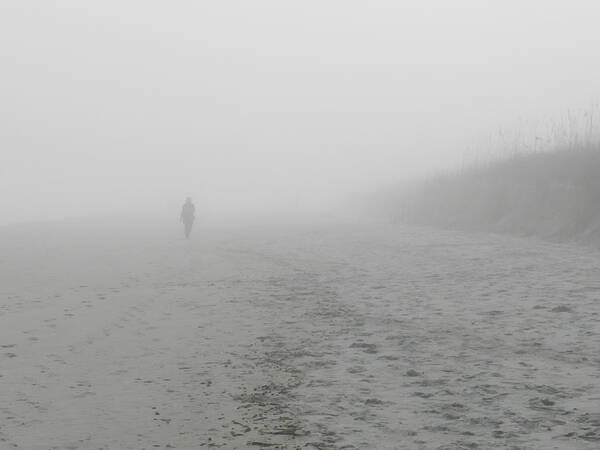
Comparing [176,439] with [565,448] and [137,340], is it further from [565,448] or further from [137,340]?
[137,340]

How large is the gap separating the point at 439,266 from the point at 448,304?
4396 millimetres

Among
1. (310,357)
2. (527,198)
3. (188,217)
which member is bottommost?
(310,357)

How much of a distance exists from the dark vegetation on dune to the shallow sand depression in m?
4.60

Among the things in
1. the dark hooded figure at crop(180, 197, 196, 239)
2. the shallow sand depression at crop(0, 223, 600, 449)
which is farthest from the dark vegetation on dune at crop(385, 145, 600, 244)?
the dark hooded figure at crop(180, 197, 196, 239)

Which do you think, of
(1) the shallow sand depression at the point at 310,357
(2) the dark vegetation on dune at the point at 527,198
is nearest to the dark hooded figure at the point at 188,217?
(2) the dark vegetation on dune at the point at 527,198

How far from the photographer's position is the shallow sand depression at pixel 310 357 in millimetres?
4914

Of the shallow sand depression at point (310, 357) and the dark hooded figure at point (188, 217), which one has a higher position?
the dark hooded figure at point (188, 217)

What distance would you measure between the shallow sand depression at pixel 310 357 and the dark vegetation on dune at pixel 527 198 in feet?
15.1

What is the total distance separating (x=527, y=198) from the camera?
21.9 m

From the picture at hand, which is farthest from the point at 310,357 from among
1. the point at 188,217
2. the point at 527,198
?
the point at 188,217

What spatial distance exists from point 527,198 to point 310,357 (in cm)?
1683

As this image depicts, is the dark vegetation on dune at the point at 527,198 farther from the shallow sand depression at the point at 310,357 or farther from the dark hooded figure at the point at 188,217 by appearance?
the dark hooded figure at the point at 188,217

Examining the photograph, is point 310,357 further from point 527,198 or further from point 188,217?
point 188,217

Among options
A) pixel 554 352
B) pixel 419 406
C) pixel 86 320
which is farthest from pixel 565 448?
pixel 86 320
